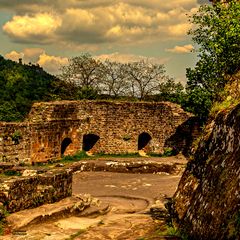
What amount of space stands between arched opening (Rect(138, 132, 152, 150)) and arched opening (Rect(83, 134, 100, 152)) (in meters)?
3.02

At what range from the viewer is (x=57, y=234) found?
895 cm

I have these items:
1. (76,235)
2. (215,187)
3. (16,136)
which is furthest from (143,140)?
(215,187)

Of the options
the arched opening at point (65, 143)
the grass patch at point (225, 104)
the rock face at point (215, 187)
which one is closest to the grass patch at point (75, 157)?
the arched opening at point (65, 143)

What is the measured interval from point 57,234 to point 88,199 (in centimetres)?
387

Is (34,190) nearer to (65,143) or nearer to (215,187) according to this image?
(215,187)

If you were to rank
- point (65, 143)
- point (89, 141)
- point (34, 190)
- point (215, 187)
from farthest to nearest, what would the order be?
point (89, 141) → point (65, 143) → point (34, 190) → point (215, 187)

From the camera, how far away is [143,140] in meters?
29.9

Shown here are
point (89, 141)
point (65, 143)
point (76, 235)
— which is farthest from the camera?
point (89, 141)

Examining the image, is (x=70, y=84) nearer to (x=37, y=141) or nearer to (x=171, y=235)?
(x=37, y=141)

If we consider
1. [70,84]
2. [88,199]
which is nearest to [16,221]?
[88,199]

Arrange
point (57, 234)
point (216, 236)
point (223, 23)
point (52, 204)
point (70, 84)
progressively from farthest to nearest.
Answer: point (70, 84) → point (223, 23) → point (52, 204) → point (57, 234) → point (216, 236)

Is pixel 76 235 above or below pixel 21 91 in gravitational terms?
below

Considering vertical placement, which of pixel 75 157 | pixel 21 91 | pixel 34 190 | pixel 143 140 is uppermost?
pixel 21 91

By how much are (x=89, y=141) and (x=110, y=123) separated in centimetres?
191
